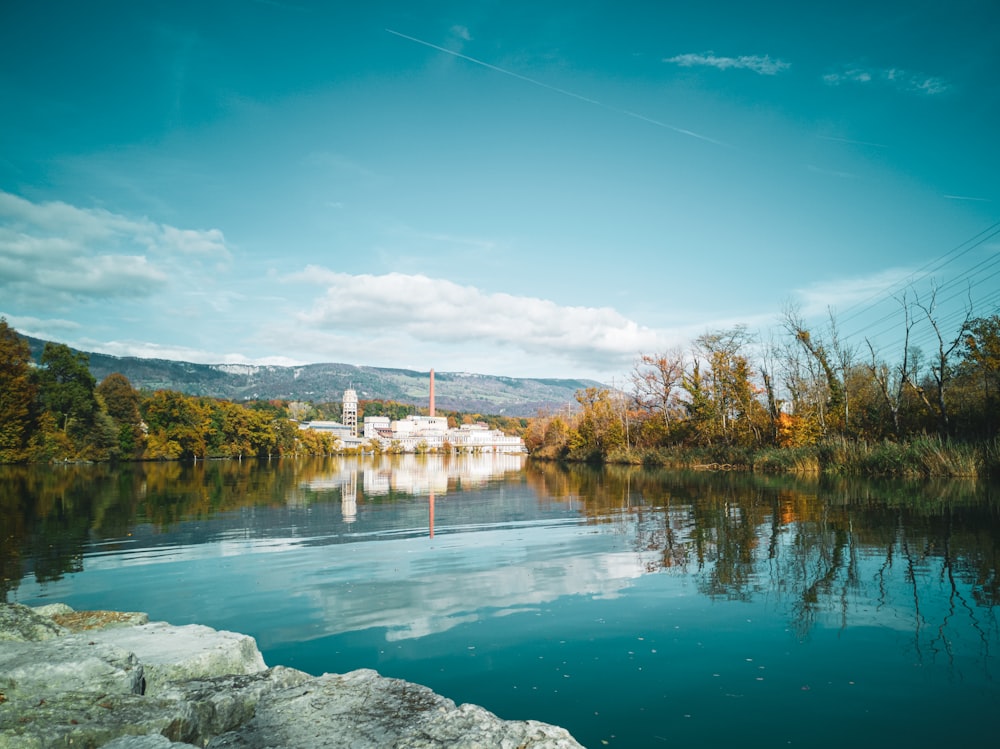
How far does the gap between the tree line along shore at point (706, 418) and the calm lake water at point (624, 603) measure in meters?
13.9

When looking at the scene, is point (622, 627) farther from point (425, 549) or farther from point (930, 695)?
point (425, 549)

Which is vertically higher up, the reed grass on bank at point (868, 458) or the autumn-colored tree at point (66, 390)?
the autumn-colored tree at point (66, 390)

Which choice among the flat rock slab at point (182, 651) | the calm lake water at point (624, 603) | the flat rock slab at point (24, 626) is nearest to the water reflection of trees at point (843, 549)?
the calm lake water at point (624, 603)

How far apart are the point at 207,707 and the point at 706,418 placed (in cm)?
4943

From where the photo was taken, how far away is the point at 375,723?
13.3 ft

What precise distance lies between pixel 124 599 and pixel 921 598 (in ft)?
36.0

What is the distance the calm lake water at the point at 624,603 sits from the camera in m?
5.20

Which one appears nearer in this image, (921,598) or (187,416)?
(921,598)

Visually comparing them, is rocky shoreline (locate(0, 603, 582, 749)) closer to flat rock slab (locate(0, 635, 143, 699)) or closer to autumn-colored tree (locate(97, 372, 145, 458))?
flat rock slab (locate(0, 635, 143, 699))

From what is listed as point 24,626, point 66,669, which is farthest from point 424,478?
point 66,669

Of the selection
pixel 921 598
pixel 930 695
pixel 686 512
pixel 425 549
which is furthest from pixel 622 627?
pixel 686 512

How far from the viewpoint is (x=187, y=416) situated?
87.1 metres

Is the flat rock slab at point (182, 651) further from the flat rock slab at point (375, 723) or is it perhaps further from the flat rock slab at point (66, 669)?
the flat rock slab at point (375, 723)

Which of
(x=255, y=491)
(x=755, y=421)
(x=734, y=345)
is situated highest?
(x=734, y=345)
